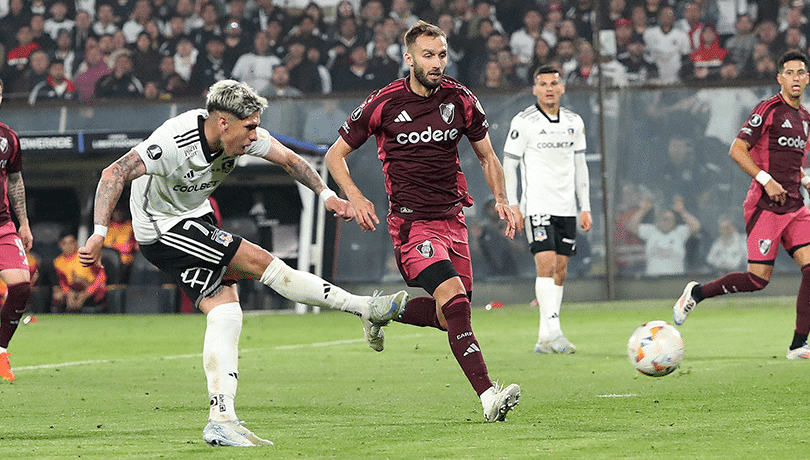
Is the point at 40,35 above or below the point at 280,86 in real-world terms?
above

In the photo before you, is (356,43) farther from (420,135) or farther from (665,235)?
(420,135)

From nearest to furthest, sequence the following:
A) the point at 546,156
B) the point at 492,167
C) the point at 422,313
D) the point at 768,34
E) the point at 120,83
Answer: the point at 492,167
the point at 422,313
the point at 546,156
the point at 768,34
the point at 120,83

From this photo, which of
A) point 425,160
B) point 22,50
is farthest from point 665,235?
point 425,160

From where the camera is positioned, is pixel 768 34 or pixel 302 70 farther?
pixel 302 70

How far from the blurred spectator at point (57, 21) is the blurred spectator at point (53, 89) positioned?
1258 mm

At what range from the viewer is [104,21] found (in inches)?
790

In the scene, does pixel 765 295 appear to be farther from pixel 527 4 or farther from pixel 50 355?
pixel 50 355

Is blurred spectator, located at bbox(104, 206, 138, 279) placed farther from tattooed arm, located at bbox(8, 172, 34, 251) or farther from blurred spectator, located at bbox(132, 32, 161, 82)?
tattooed arm, located at bbox(8, 172, 34, 251)

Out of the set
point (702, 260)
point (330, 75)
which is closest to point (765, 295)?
point (702, 260)

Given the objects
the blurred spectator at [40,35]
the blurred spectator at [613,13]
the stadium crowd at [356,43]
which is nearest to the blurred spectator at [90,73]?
the stadium crowd at [356,43]

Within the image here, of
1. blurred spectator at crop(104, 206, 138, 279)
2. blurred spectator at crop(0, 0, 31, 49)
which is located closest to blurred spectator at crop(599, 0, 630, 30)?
blurred spectator at crop(104, 206, 138, 279)

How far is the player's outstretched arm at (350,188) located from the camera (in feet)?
19.6

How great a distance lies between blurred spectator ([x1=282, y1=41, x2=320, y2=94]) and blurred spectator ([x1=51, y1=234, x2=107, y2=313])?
4.30 meters

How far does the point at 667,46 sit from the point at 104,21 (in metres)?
9.52
